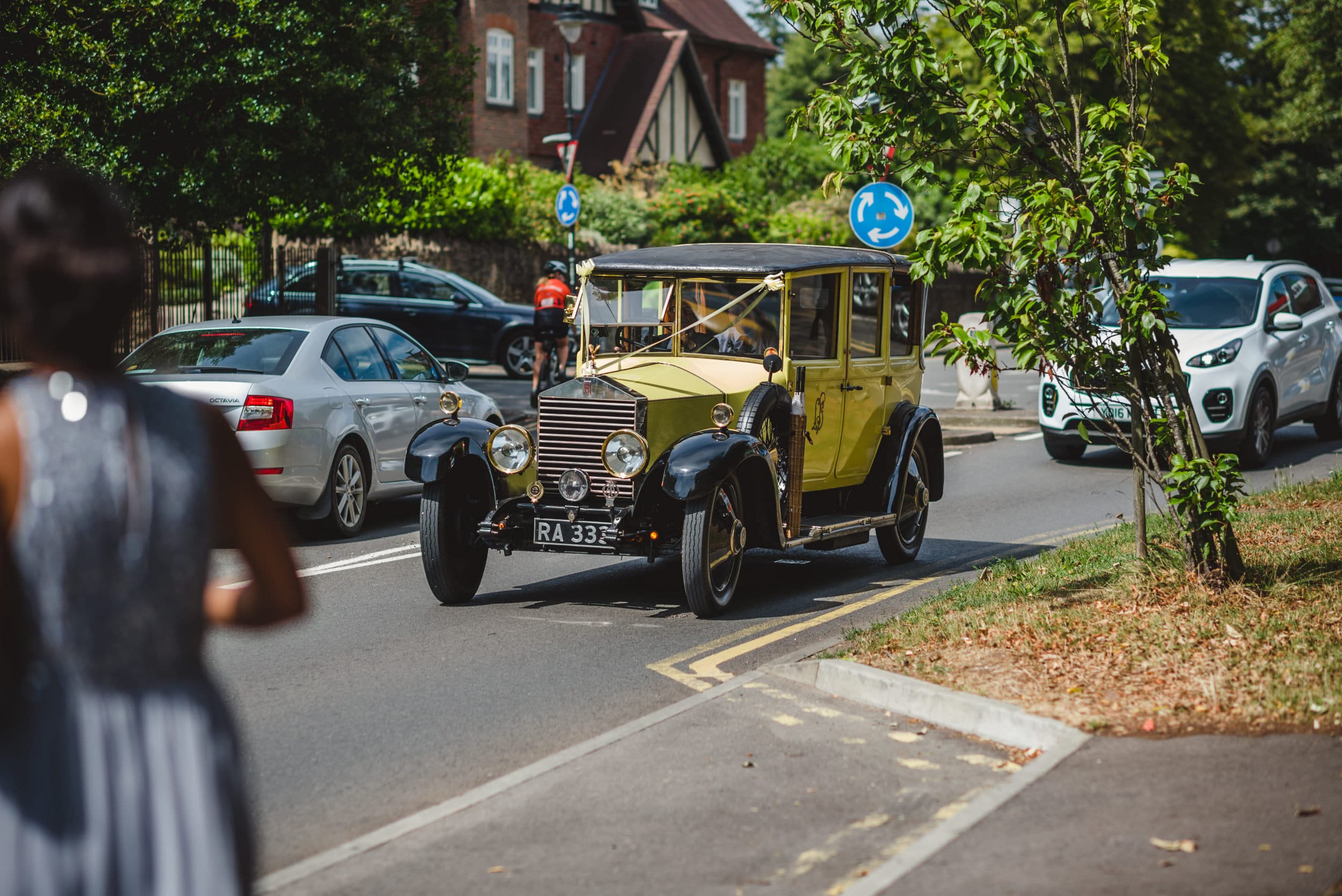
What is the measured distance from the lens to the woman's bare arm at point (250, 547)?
2.53 metres

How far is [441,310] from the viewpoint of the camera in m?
24.5

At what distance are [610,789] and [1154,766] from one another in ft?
6.09

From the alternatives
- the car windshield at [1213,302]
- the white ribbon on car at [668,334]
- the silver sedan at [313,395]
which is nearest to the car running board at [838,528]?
the white ribbon on car at [668,334]

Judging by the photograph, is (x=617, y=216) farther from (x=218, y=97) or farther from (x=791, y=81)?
(x=791, y=81)

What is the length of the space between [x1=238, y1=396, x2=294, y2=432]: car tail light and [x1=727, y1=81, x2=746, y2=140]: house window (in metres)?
41.9

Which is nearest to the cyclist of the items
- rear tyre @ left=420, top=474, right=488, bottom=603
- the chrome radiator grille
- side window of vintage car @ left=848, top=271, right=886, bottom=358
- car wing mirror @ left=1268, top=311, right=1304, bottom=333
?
car wing mirror @ left=1268, top=311, right=1304, bottom=333

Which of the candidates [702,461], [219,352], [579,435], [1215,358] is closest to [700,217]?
[1215,358]

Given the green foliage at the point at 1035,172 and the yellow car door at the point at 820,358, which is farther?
the yellow car door at the point at 820,358

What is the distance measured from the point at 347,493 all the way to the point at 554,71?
33.7 metres

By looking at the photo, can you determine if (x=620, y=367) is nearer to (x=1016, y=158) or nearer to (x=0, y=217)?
(x=1016, y=158)

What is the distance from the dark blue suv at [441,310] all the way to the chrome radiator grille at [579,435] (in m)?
15.7

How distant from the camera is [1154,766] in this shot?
5.05 m

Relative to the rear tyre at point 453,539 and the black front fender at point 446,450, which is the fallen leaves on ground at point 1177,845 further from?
the black front fender at point 446,450

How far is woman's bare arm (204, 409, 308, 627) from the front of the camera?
2.53 metres
